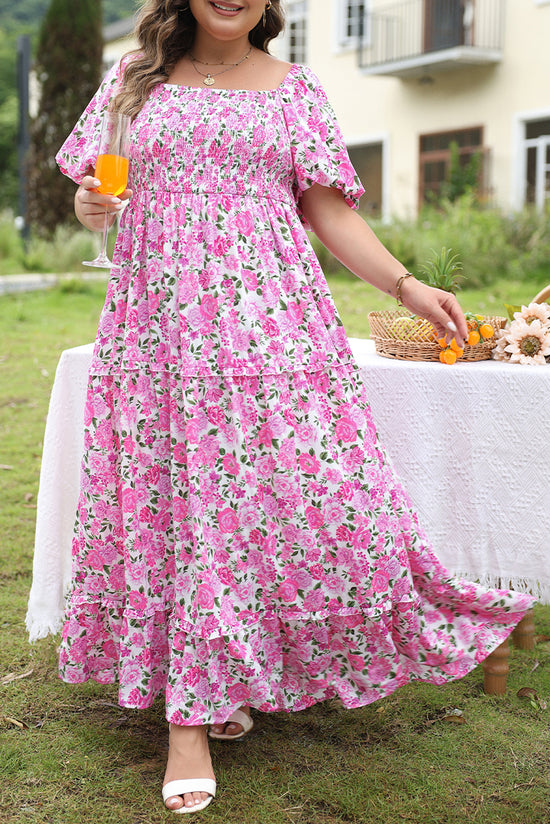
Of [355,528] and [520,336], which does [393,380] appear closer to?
[520,336]

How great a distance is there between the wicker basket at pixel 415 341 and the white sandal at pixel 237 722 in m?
1.03

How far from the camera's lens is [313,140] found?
2092 mm

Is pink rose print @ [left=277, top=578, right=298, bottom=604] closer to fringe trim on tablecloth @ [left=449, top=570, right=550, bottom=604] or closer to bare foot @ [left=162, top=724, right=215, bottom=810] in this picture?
bare foot @ [left=162, top=724, right=215, bottom=810]

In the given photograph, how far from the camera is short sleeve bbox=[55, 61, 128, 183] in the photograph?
2189 millimetres

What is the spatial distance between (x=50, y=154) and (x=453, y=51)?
267 inches

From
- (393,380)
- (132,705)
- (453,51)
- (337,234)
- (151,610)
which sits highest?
(453,51)

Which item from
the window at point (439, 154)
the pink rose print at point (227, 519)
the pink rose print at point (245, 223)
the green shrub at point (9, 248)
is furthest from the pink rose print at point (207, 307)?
the window at point (439, 154)

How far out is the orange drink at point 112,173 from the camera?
1.99 m

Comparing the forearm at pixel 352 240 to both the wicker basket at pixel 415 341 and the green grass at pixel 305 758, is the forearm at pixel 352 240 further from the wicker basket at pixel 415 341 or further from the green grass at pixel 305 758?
the green grass at pixel 305 758

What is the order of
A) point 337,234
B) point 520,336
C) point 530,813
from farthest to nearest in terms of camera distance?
point 520,336 → point 337,234 → point 530,813

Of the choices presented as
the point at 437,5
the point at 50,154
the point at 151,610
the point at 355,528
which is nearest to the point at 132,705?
the point at 151,610

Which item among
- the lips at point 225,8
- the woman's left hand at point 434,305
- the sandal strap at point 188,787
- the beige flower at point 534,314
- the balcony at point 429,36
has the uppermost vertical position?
the balcony at point 429,36

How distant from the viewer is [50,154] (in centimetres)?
1295

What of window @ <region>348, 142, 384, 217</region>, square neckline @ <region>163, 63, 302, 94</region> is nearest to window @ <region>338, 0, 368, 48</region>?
window @ <region>348, 142, 384, 217</region>
